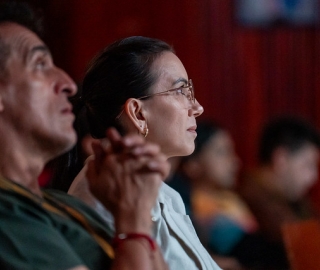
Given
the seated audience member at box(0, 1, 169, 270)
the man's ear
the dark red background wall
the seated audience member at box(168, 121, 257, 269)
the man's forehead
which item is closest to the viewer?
the seated audience member at box(0, 1, 169, 270)

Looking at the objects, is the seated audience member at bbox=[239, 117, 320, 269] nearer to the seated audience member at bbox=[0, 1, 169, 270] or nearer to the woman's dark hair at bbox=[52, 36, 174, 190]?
the woman's dark hair at bbox=[52, 36, 174, 190]

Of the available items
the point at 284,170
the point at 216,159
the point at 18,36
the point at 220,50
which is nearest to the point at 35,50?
the point at 18,36

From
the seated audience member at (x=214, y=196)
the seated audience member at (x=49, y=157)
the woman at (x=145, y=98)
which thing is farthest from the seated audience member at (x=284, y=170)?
the seated audience member at (x=49, y=157)

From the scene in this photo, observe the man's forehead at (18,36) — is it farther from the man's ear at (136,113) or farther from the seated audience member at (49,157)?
the man's ear at (136,113)

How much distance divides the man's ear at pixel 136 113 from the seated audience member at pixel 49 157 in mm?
492

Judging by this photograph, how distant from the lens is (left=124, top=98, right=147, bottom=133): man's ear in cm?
177

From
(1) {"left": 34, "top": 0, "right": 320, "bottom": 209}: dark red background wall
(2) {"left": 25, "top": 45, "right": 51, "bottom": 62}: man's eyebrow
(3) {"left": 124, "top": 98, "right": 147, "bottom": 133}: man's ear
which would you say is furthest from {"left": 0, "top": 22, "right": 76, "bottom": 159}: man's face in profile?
(1) {"left": 34, "top": 0, "right": 320, "bottom": 209}: dark red background wall

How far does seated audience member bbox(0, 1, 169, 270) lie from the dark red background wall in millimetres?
3404

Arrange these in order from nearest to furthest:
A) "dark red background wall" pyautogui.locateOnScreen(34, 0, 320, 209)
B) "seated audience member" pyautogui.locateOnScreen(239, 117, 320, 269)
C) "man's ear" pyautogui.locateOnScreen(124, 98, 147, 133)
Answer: "man's ear" pyautogui.locateOnScreen(124, 98, 147, 133) < "seated audience member" pyautogui.locateOnScreen(239, 117, 320, 269) < "dark red background wall" pyautogui.locateOnScreen(34, 0, 320, 209)

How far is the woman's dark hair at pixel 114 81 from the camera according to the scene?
1.79 meters

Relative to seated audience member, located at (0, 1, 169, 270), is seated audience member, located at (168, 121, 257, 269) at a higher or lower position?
lower

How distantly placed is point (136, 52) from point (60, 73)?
1.80ft

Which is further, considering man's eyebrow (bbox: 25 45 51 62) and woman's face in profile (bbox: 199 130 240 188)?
woman's face in profile (bbox: 199 130 240 188)

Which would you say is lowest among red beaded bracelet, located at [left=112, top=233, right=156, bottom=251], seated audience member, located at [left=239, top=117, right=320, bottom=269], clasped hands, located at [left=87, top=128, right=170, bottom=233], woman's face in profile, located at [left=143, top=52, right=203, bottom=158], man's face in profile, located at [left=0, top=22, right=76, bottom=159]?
seated audience member, located at [left=239, top=117, right=320, bottom=269]
